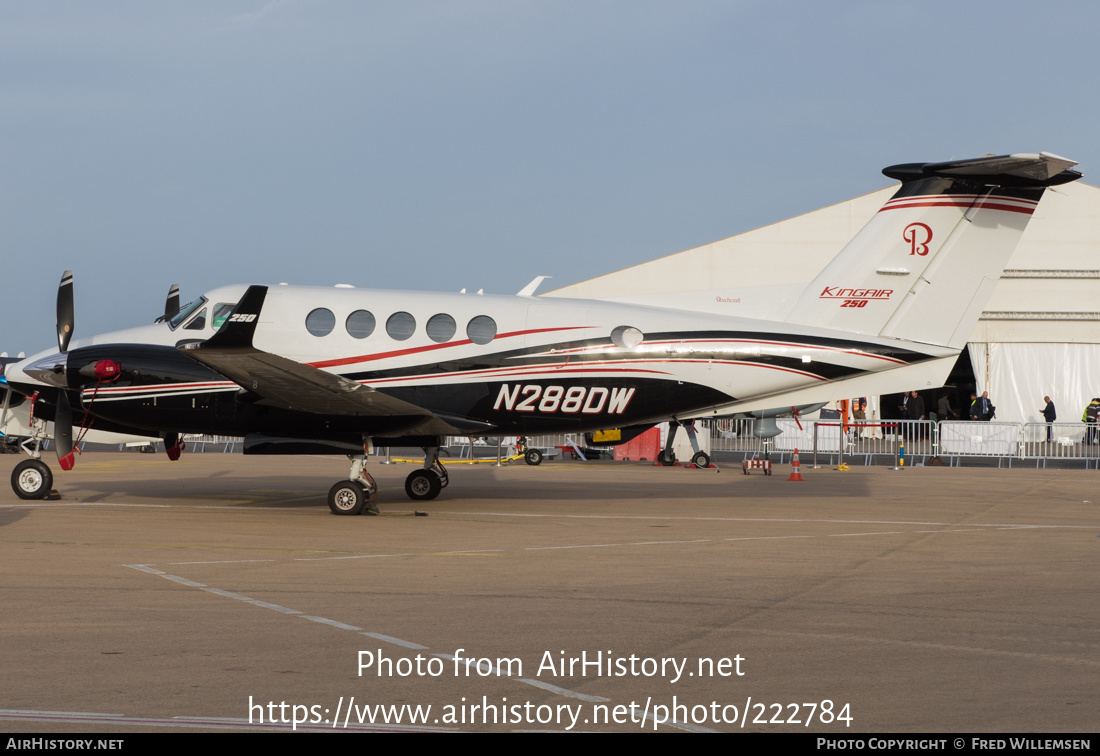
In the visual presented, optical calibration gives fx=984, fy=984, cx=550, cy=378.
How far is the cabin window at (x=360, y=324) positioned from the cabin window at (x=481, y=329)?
1.38 m

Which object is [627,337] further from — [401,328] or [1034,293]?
[1034,293]

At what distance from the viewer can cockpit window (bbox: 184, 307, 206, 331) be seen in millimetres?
14148

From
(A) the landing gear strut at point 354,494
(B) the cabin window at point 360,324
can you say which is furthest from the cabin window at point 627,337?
(A) the landing gear strut at point 354,494

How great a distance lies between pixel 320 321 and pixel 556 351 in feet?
11.1

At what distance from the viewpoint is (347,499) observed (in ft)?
44.8

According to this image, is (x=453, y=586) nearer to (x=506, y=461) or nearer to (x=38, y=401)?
(x=38, y=401)

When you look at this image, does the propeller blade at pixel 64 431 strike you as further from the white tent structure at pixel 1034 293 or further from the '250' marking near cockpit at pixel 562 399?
the white tent structure at pixel 1034 293

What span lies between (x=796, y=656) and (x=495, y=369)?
864 centimetres

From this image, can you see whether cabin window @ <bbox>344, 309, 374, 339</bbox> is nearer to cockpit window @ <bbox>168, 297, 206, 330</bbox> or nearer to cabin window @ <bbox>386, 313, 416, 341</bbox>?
cabin window @ <bbox>386, 313, 416, 341</bbox>

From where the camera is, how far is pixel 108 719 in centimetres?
452

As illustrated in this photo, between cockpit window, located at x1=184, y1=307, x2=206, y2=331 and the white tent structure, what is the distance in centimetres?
2724

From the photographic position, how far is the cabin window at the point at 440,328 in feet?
45.7

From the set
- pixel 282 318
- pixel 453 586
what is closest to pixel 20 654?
pixel 453 586

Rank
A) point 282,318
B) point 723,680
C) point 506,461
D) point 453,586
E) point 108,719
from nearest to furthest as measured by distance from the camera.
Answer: point 108,719 < point 723,680 < point 453,586 < point 282,318 < point 506,461
